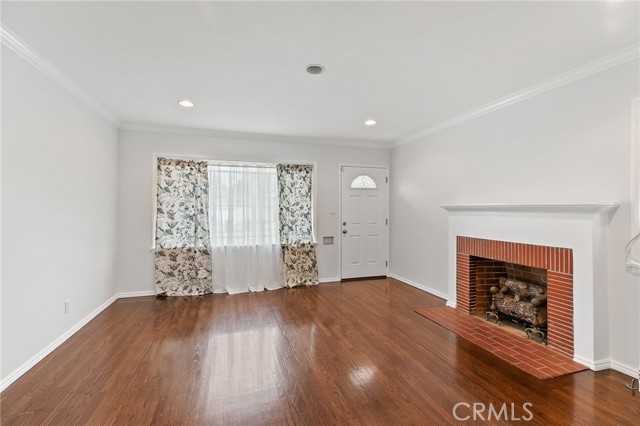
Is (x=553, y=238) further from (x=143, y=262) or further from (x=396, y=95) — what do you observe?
(x=143, y=262)

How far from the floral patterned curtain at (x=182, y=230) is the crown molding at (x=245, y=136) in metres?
0.48

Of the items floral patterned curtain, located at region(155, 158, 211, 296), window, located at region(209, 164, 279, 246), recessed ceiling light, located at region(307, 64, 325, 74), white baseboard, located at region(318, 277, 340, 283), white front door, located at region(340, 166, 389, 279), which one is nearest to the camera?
recessed ceiling light, located at region(307, 64, 325, 74)

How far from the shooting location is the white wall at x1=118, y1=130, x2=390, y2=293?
442 cm

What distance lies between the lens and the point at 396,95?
3.28 meters

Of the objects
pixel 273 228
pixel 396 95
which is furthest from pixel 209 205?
pixel 396 95

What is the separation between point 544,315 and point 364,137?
11.7 feet

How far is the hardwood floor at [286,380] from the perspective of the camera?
1.91 metres

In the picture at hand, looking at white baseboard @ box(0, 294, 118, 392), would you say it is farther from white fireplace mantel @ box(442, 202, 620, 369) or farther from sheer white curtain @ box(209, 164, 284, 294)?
white fireplace mantel @ box(442, 202, 620, 369)

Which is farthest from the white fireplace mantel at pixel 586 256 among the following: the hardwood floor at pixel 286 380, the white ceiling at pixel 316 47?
the white ceiling at pixel 316 47

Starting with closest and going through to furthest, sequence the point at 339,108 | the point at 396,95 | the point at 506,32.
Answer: the point at 506,32
the point at 396,95
the point at 339,108

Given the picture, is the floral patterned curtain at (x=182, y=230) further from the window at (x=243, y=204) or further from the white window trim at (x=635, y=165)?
the white window trim at (x=635, y=165)

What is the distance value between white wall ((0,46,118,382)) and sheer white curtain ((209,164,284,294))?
5.09 ft

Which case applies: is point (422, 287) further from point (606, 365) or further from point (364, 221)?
point (606, 365)

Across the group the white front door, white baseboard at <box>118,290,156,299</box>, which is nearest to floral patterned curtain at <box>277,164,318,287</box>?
the white front door
